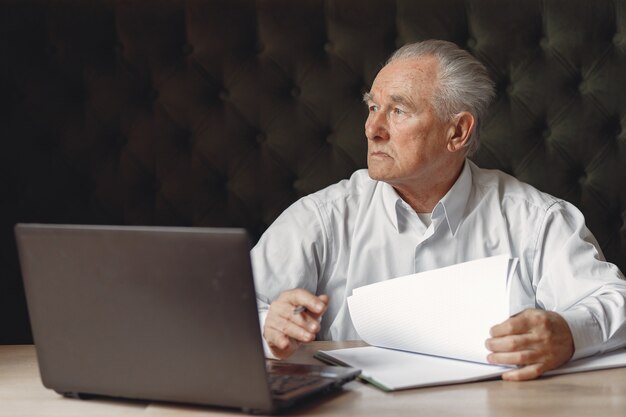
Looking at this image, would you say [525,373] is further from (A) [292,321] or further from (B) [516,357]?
(A) [292,321]

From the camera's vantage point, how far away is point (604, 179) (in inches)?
92.0

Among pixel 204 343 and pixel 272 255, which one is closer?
pixel 204 343

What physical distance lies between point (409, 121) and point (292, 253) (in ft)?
1.27

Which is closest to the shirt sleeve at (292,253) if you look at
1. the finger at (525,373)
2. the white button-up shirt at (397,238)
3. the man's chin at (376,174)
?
the white button-up shirt at (397,238)

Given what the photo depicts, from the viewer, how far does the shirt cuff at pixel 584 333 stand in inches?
54.6

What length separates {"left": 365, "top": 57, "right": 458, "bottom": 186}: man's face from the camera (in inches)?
75.7

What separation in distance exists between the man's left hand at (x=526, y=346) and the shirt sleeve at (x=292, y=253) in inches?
26.1

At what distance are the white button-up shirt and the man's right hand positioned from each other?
485 millimetres

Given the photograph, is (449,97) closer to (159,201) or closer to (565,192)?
(565,192)

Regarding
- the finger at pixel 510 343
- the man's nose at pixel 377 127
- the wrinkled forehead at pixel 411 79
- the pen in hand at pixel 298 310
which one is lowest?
the finger at pixel 510 343

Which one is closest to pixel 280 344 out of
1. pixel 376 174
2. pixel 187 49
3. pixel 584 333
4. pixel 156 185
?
pixel 584 333

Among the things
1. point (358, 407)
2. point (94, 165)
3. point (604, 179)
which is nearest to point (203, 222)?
point (94, 165)

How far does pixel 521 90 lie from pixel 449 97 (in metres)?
0.46

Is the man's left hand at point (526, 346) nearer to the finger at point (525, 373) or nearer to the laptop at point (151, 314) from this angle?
the finger at point (525, 373)
